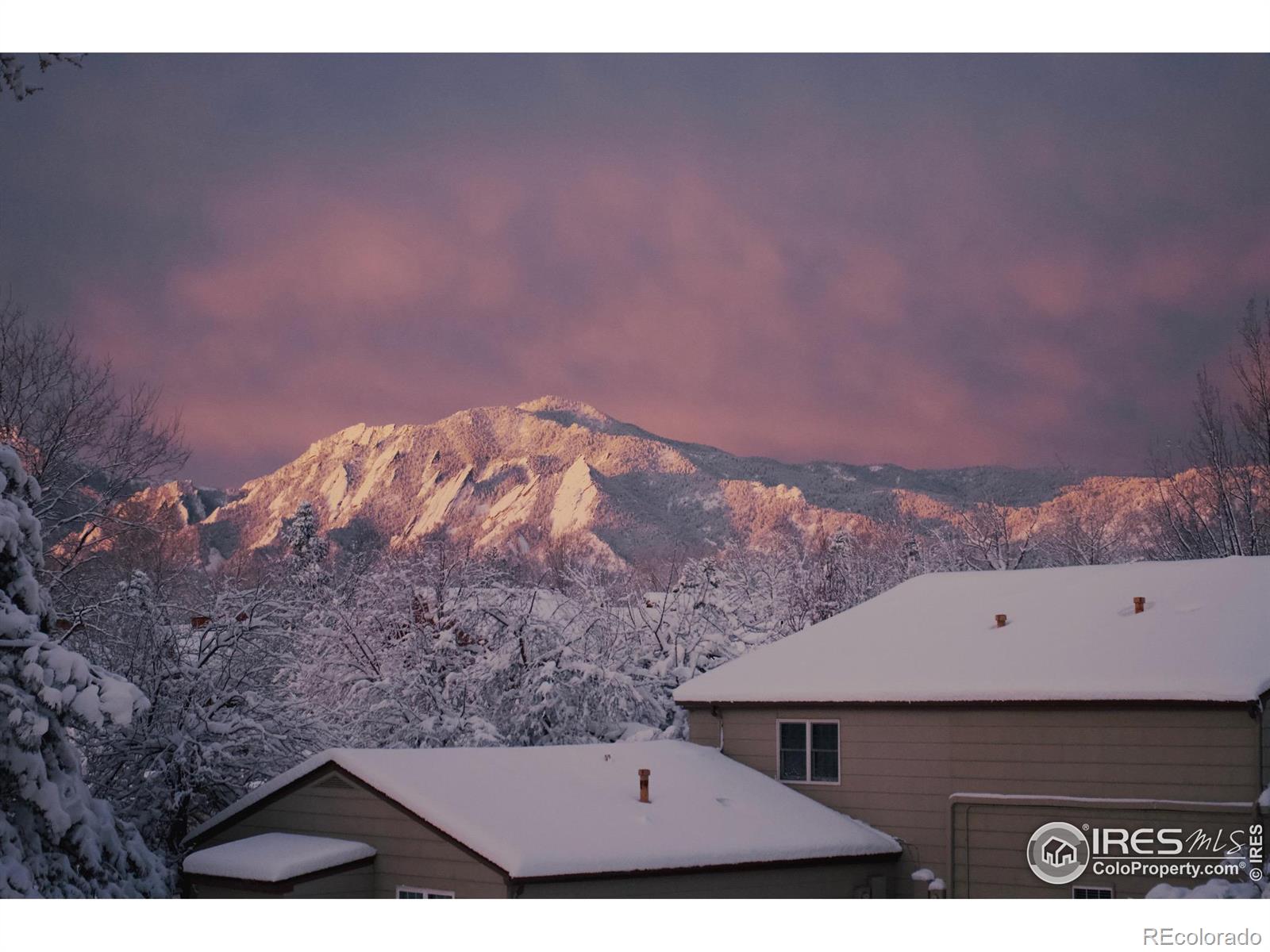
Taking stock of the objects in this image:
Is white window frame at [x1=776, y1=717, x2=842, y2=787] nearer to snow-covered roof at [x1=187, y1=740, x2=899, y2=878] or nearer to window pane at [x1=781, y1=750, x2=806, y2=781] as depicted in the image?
window pane at [x1=781, y1=750, x2=806, y2=781]

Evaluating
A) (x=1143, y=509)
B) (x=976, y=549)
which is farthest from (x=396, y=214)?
(x=1143, y=509)

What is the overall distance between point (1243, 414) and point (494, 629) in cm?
1751

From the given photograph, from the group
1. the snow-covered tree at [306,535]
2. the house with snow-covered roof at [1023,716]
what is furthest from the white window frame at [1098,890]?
the snow-covered tree at [306,535]

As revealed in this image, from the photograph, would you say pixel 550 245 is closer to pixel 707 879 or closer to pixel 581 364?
pixel 707 879

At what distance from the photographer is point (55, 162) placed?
22.2m

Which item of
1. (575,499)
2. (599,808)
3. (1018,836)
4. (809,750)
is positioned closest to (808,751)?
(809,750)

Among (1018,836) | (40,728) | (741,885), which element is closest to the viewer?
(40,728)

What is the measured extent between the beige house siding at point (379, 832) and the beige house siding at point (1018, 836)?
218 inches

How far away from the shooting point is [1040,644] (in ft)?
48.8

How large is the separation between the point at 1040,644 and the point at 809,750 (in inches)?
122

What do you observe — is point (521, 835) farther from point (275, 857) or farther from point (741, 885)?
point (275, 857)

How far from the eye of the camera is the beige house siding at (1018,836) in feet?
42.3

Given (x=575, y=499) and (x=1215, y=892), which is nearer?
Answer: (x=1215, y=892)
